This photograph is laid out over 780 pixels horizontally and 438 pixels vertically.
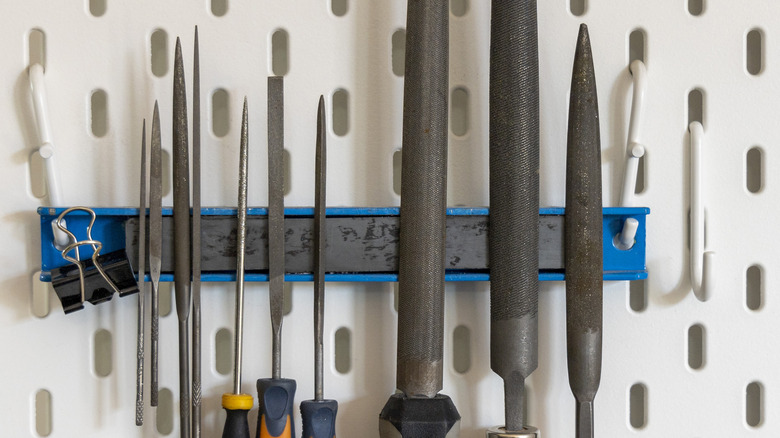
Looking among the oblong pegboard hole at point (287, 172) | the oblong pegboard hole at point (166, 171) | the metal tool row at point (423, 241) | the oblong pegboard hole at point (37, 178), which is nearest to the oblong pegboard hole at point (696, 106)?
the metal tool row at point (423, 241)

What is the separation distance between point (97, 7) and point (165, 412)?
13.6 inches

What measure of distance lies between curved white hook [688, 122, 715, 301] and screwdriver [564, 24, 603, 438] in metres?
0.09

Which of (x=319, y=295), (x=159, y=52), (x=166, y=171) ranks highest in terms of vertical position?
(x=159, y=52)

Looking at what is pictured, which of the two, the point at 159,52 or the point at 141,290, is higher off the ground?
the point at 159,52

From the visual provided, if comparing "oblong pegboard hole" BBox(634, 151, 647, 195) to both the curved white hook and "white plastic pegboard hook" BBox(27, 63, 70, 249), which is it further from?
"white plastic pegboard hook" BBox(27, 63, 70, 249)

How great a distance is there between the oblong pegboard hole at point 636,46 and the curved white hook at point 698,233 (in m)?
0.07

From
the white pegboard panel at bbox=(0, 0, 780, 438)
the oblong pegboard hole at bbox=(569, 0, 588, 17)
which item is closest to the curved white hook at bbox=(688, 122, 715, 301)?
the white pegboard panel at bbox=(0, 0, 780, 438)

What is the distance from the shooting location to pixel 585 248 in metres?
0.55

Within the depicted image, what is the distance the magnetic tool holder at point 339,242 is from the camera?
0.57m

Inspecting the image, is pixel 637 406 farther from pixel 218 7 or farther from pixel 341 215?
pixel 218 7

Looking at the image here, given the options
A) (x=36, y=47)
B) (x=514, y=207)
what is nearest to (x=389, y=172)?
(x=514, y=207)

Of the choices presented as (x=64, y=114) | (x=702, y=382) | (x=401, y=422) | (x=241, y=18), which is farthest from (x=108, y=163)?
(x=702, y=382)

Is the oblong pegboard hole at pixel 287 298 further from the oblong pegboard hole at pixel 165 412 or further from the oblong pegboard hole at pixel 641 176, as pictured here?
the oblong pegboard hole at pixel 641 176

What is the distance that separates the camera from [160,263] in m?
0.56
